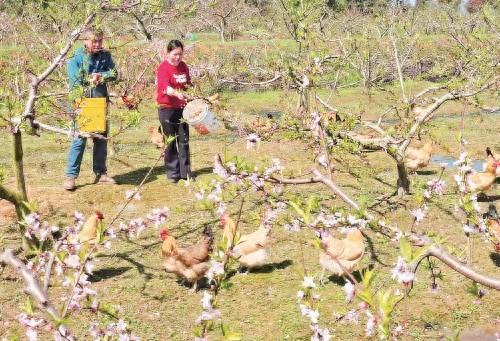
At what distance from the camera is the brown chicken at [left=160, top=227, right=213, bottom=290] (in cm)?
644

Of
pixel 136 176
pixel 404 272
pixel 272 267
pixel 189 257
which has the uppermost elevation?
pixel 404 272

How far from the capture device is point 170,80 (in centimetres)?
985

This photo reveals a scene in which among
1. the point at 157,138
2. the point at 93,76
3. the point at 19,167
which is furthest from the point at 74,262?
the point at 157,138

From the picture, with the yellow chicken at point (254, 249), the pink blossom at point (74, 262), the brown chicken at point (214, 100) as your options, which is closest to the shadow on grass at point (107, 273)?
the yellow chicken at point (254, 249)

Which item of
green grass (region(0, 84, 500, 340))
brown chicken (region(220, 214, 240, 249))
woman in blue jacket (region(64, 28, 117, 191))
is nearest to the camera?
brown chicken (region(220, 214, 240, 249))

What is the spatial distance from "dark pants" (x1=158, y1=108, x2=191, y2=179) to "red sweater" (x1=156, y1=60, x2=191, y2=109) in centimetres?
15

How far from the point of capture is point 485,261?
25.0ft

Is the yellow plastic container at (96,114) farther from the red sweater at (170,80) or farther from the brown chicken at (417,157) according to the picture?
the brown chicken at (417,157)

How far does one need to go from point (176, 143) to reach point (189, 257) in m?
4.08

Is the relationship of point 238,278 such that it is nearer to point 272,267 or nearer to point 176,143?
point 272,267

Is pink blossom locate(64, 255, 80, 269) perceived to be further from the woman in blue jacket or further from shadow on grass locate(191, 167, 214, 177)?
shadow on grass locate(191, 167, 214, 177)

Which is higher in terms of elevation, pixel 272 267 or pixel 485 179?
pixel 485 179

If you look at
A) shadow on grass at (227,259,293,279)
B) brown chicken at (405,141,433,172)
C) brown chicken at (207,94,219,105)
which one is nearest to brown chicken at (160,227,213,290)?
shadow on grass at (227,259,293,279)

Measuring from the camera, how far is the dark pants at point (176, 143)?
1020 cm
